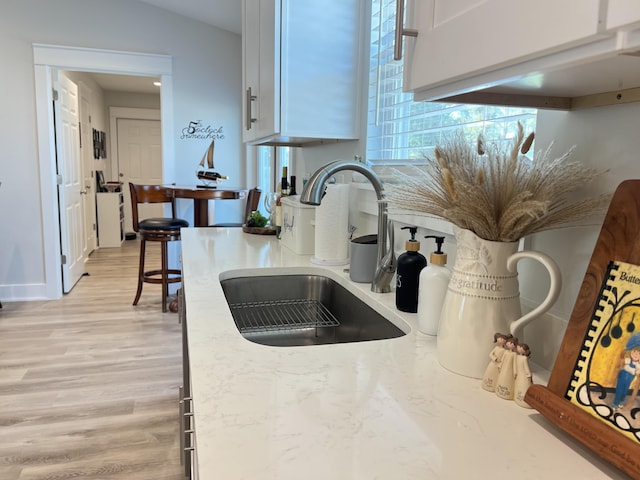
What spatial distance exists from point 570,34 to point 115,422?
242 cm

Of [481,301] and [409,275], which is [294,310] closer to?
[409,275]

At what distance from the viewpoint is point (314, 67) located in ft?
6.20

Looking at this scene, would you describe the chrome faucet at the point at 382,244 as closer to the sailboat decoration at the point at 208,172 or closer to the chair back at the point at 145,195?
the chair back at the point at 145,195

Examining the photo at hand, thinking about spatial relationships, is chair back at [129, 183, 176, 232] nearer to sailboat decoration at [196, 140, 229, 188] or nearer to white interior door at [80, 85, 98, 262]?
sailboat decoration at [196, 140, 229, 188]

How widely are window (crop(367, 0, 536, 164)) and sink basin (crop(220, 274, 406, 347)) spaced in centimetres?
52

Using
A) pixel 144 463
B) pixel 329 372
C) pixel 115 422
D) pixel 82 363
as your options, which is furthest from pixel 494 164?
pixel 82 363

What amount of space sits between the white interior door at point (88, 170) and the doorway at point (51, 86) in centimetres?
159

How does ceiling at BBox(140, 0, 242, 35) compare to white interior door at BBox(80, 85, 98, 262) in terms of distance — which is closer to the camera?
ceiling at BBox(140, 0, 242, 35)

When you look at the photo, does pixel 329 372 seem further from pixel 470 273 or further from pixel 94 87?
pixel 94 87

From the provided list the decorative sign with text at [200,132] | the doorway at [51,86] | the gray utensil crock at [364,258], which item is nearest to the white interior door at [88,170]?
the doorway at [51,86]

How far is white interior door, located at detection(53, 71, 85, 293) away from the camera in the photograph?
13.9 ft

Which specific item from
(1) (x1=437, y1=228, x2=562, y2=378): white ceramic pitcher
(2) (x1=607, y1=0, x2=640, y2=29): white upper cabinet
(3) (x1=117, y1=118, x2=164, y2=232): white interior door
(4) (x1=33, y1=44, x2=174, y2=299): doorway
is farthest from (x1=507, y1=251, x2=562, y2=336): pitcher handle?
(3) (x1=117, y1=118, x2=164, y2=232): white interior door

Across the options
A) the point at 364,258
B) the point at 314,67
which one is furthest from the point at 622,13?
the point at 314,67

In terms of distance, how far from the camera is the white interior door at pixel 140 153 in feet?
25.8
